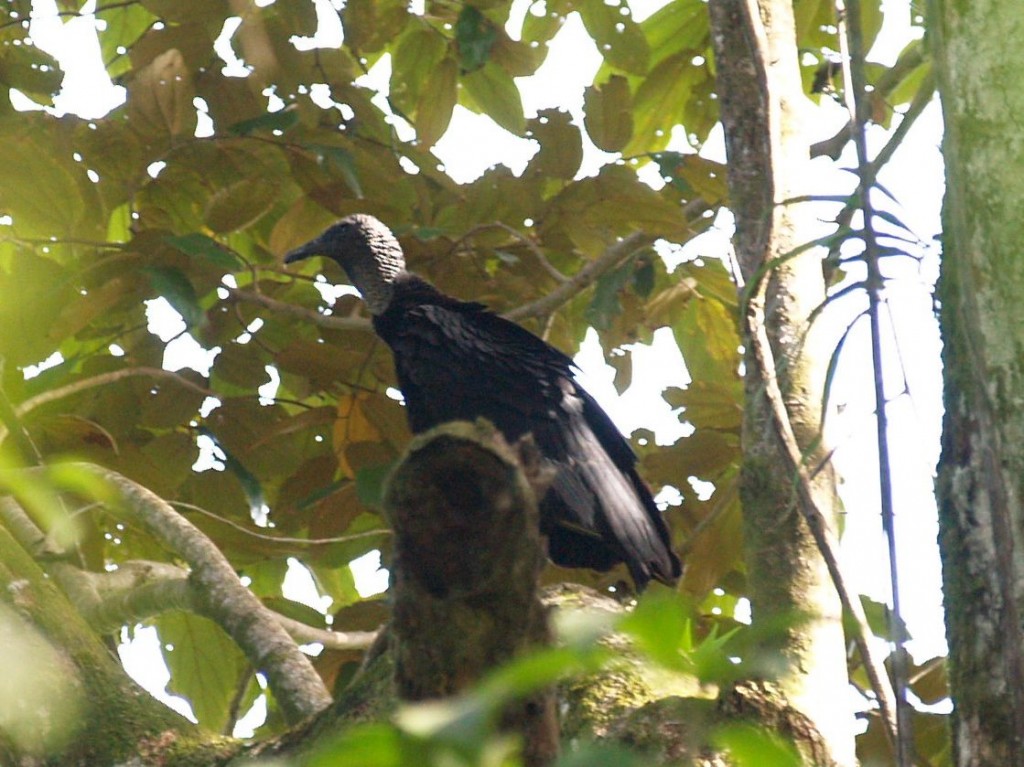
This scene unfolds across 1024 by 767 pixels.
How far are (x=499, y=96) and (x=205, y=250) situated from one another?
1.17 metres

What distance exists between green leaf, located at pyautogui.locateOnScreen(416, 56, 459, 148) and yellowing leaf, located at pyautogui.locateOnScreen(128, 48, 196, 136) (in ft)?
2.38

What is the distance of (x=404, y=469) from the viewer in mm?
1046

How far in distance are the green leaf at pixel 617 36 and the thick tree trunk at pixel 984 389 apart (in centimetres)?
259

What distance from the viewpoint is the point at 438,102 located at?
13.1 feet

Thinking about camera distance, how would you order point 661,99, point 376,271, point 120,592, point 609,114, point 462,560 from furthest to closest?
point 376,271 → point 661,99 → point 609,114 → point 120,592 → point 462,560

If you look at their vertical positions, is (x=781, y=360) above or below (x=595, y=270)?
below

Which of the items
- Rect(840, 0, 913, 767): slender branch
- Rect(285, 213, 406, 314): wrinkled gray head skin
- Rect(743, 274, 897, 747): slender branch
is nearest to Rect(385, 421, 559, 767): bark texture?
Rect(840, 0, 913, 767): slender branch

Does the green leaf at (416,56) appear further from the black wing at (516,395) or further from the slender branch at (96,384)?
the slender branch at (96,384)

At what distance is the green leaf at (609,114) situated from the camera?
3.78 meters

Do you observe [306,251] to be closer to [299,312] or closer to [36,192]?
[299,312]

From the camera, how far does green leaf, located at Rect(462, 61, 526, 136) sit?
4051 millimetres

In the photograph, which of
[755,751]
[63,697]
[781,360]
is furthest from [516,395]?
[755,751]

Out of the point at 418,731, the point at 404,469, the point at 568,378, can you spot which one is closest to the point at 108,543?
the point at 568,378

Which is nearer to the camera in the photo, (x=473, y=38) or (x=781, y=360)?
(x=781, y=360)
